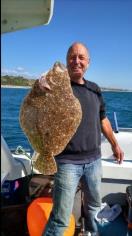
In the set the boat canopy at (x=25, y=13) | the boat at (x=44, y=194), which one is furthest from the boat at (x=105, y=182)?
the boat canopy at (x=25, y=13)

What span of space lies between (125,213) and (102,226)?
11.6 inches

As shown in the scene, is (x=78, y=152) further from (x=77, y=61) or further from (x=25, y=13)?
(x=25, y=13)

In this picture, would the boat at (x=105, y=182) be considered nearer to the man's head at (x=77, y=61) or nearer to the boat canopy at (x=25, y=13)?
the man's head at (x=77, y=61)

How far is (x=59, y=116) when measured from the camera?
8.05 ft

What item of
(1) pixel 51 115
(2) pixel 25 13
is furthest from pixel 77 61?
(2) pixel 25 13

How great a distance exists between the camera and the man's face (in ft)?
8.68

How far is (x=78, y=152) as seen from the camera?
2641 millimetres

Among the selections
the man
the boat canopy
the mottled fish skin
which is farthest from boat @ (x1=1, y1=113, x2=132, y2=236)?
the boat canopy

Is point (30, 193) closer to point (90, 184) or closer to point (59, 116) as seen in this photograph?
point (90, 184)

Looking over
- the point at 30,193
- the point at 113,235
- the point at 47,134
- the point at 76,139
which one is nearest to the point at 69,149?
the point at 76,139

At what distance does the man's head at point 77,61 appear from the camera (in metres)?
2.65

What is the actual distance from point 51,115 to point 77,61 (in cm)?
48

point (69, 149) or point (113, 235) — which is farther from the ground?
point (69, 149)

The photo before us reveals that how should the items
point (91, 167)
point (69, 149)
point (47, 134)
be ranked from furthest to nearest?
1. point (91, 167)
2. point (69, 149)
3. point (47, 134)
